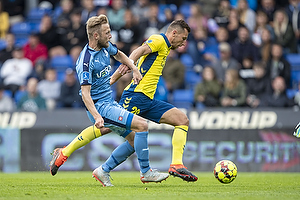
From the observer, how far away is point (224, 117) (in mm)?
12789

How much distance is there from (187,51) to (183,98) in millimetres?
1916

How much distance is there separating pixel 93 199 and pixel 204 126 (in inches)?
274

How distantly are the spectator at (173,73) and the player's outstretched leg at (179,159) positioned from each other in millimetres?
6254

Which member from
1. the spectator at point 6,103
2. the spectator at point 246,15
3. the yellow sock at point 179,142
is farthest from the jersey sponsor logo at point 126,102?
the spectator at point 246,15

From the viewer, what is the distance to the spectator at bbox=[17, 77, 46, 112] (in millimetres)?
13852

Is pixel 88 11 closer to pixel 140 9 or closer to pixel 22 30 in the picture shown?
pixel 140 9

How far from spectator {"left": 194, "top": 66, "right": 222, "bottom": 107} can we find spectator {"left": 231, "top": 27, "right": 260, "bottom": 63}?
1.57m

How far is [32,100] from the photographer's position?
1390 cm

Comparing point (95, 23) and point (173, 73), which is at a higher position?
point (95, 23)

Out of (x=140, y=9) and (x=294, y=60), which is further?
(x=140, y=9)

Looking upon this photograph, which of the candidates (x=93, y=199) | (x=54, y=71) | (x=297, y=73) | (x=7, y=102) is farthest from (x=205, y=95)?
(x=93, y=199)

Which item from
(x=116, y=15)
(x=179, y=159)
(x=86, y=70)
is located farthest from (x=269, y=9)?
(x=86, y=70)

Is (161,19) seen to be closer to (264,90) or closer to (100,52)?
(264,90)

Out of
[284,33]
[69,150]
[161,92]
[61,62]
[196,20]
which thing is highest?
[196,20]
